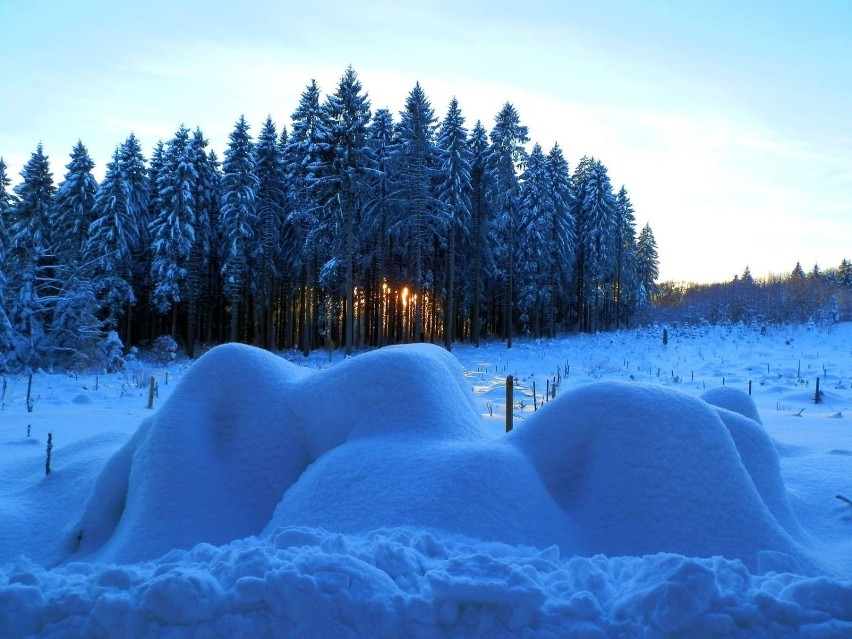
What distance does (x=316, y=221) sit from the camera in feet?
97.2

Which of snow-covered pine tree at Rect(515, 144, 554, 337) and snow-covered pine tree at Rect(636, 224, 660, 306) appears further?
snow-covered pine tree at Rect(636, 224, 660, 306)

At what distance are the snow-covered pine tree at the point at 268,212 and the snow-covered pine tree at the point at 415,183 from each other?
7.01 meters

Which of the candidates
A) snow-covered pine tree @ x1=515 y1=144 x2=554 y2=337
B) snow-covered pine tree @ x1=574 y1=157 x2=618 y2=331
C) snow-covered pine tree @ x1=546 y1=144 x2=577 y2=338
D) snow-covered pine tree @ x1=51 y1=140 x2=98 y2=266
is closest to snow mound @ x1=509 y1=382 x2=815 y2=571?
snow-covered pine tree @ x1=515 y1=144 x2=554 y2=337

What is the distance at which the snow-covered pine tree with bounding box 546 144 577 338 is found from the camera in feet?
132

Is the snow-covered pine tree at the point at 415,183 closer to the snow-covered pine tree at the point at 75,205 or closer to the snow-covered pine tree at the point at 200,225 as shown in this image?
the snow-covered pine tree at the point at 200,225

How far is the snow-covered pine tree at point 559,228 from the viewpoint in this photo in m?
40.1

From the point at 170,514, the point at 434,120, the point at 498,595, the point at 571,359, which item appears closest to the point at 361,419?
the point at 170,514

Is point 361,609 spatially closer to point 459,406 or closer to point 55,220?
point 459,406

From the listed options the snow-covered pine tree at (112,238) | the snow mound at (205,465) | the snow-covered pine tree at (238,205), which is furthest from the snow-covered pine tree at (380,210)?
the snow mound at (205,465)

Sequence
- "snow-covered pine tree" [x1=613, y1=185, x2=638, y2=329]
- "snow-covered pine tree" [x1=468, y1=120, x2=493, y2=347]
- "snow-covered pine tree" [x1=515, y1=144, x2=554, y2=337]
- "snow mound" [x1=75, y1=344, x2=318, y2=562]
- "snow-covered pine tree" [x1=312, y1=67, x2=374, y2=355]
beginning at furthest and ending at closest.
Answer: "snow-covered pine tree" [x1=613, y1=185, x2=638, y2=329], "snow-covered pine tree" [x1=515, y1=144, x2=554, y2=337], "snow-covered pine tree" [x1=468, y1=120, x2=493, y2=347], "snow-covered pine tree" [x1=312, y1=67, x2=374, y2=355], "snow mound" [x1=75, y1=344, x2=318, y2=562]

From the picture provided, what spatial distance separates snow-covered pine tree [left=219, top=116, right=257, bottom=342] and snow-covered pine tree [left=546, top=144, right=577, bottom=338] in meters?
19.6

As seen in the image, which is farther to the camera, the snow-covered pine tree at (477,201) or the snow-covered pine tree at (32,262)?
the snow-covered pine tree at (477,201)

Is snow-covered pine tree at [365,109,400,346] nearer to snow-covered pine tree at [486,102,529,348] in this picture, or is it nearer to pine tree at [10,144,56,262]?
snow-covered pine tree at [486,102,529,348]

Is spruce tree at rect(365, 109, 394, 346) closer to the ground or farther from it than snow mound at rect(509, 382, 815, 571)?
farther from it
